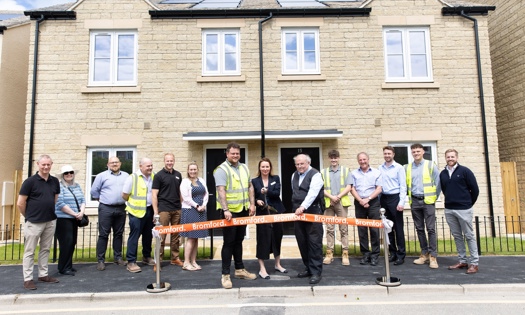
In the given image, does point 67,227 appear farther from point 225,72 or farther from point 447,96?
point 447,96

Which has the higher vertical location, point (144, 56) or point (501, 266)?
point (144, 56)

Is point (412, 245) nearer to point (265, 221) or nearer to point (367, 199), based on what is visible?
point (367, 199)

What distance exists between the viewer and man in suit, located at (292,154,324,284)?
5.49 m

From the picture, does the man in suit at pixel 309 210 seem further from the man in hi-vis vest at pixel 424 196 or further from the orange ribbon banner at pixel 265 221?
the man in hi-vis vest at pixel 424 196

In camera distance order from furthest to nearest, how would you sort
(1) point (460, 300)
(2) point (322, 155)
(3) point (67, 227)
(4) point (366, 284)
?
(2) point (322, 155), (3) point (67, 227), (4) point (366, 284), (1) point (460, 300)

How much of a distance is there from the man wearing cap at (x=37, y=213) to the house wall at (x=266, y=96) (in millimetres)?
4218

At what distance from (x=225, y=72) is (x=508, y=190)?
28.9 ft

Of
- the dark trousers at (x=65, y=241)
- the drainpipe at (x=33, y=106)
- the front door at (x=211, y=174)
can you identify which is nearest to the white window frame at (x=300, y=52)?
the front door at (x=211, y=174)

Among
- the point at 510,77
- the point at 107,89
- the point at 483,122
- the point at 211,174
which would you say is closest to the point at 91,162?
the point at 107,89

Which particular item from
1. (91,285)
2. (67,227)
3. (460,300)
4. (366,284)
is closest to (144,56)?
(67,227)

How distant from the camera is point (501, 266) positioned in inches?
253

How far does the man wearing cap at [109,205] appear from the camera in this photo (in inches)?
255

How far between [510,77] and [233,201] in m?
10.8

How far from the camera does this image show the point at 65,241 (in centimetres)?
626
